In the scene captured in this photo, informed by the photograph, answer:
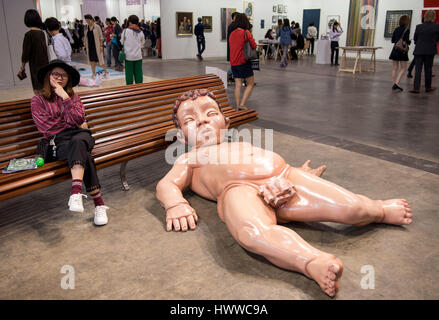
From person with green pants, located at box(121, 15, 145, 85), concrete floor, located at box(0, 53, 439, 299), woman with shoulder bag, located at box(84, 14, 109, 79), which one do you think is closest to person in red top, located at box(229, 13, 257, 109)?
person with green pants, located at box(121, 15, 145, 85)

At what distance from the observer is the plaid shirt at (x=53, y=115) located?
3010mm

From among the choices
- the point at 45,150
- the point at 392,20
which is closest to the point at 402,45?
the point at 45,150

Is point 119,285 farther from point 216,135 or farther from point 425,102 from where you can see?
point 425,102

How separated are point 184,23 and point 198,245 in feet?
52.6

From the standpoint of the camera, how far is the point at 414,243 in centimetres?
259

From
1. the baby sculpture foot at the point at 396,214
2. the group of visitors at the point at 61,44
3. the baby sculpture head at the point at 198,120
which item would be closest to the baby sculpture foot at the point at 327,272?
the baby sculpture foot at the point at 396,214

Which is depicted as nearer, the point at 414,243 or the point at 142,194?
the point at 414,243

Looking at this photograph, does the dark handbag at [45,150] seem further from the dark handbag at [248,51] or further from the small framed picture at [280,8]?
the small framed picture at [280,8]

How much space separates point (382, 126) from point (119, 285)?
5.08 m

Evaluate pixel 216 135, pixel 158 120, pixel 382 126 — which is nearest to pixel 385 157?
pixel 382 126

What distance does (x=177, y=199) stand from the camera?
2.84 meters

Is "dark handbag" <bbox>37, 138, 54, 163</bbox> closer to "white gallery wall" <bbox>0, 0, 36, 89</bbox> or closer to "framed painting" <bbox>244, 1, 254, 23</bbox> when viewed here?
"white gallery wall" <bbox>0, 0, 36, 89</bbox>

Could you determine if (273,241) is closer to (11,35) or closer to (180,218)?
(180,218)

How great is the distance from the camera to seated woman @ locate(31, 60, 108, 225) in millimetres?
2871
